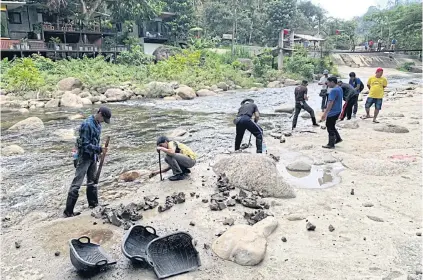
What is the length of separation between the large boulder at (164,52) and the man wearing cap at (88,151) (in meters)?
31.3

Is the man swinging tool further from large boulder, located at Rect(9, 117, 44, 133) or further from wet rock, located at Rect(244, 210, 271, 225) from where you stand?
large boulder, located at Rect(9, 117, 44, 133)

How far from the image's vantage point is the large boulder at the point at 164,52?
1423 inches

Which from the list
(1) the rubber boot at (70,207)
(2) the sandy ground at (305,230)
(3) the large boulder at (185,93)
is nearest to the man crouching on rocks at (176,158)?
(2) the sandy ground at (305,230)

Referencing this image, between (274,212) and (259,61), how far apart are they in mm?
29229

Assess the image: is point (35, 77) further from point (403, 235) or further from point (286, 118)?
point (403, 235)

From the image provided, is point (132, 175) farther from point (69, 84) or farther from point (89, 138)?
point (69, 84)

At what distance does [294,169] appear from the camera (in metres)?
7.79

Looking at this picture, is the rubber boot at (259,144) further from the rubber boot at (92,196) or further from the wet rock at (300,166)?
the rubber boot at (92,196)

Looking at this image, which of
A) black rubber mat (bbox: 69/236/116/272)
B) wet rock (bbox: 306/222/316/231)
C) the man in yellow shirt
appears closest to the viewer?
black rubber mat (bbox: 69/236/116/272)

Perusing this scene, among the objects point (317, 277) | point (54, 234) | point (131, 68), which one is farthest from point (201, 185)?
point (131, 68)

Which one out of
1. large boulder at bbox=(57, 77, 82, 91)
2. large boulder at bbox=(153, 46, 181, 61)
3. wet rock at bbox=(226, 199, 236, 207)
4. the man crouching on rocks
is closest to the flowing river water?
the man crouching on rocks

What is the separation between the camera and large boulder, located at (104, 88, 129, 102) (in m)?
21.5

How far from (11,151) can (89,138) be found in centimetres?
607

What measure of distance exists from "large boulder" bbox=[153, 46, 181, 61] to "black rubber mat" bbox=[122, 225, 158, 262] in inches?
1293
